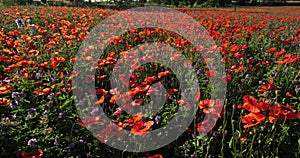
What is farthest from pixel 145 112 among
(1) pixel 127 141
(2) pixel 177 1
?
(2) pixel 177 1

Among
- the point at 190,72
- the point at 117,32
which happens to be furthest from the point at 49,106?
the point at 117,32

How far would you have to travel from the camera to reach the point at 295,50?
13.5 feet

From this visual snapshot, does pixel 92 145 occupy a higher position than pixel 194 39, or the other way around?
pixel 194 39

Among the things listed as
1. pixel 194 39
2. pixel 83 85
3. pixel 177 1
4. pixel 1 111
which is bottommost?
pixel 1 111

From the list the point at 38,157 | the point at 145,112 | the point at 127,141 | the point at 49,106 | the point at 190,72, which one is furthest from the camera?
the point at 190,72

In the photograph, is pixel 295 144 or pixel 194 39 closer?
pixel 295 144

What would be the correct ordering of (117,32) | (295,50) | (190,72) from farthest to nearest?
(117,32)
(295,50)
(190,72)

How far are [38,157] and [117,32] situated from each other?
3.35 meters

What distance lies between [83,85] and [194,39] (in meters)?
2.34

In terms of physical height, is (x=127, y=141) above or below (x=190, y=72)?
below

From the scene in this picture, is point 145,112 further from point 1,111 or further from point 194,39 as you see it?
point 194,39

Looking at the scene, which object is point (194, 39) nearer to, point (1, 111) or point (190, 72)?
point (190, 72)

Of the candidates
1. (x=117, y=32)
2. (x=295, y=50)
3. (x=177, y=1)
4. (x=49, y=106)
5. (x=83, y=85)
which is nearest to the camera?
(x=49, y=106)

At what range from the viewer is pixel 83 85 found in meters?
2.51
